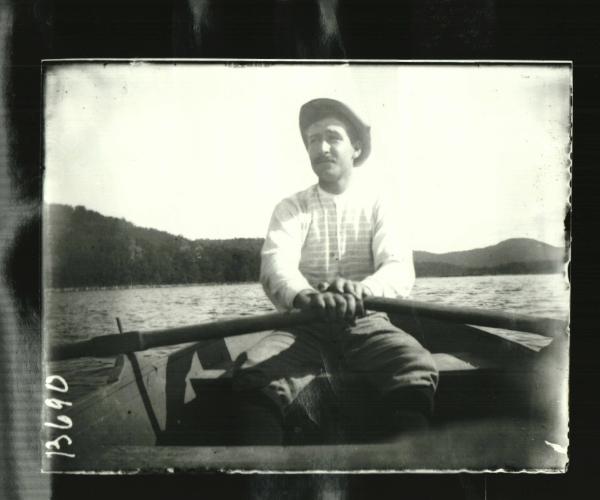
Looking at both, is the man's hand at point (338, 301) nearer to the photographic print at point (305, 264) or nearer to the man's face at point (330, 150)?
the photographic print at point (305, 264)

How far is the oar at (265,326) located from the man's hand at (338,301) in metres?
0.03

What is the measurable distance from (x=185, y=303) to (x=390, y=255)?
70 cm

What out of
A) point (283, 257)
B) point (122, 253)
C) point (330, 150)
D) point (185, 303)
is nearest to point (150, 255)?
point (122, 253)

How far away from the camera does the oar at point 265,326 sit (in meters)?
1.76

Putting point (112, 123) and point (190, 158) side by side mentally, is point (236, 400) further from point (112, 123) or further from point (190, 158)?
point (112, 123)

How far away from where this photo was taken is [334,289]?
177 centimetres

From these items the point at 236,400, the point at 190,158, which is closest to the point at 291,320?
the point at 236,400

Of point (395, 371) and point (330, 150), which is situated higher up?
point (330, 150)

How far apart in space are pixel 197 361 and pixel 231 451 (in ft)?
1.04

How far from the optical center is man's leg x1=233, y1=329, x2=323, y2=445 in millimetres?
1752

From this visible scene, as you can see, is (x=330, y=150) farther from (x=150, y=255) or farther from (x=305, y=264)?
(x=150, y=255)

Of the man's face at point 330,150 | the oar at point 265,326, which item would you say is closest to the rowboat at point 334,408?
the oar at point 265,326

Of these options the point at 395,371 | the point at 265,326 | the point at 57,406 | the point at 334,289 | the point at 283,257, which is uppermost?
the point at 283,257

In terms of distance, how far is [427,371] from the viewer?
176 centimetres
